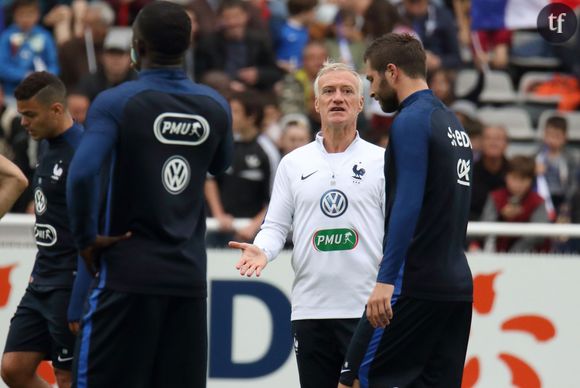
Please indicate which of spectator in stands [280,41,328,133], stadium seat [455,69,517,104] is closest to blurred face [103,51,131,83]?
spectator in stands [280,41,328,133]

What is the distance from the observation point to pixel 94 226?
6.07 metres

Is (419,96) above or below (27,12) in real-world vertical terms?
below

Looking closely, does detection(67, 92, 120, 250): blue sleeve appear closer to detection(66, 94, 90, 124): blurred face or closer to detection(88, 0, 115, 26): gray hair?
detection(66, 94, 90, 124): blurred face

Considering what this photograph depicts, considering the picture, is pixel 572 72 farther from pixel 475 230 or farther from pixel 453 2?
pixel 475 230

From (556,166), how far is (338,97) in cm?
593

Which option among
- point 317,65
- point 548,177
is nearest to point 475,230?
point 548,177

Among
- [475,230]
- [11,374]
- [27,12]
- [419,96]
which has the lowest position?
[11,374]

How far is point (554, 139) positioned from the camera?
42.7 feet

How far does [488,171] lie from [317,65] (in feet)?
7.42

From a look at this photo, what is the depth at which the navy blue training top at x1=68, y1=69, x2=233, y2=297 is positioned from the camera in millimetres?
5988

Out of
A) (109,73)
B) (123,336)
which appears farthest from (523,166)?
(123,336)

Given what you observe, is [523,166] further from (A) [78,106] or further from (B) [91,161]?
(B) [91,161]

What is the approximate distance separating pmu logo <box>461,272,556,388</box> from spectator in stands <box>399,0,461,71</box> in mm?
4845

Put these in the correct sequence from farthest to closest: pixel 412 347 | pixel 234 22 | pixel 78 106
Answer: pixel 234 22
pixel 78 106
pixel 412 347
